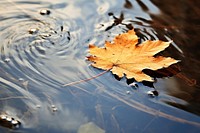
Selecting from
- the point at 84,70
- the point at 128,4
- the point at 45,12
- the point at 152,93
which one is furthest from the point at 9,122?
the point at 128,4

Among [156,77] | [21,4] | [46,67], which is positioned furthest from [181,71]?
[21,4]

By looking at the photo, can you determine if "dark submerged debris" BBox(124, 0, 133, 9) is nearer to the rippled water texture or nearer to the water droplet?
the rippled water texture

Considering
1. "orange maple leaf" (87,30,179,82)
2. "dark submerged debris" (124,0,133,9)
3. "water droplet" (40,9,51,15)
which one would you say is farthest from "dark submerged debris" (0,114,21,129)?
"dark submerged debris" (124,0,133,9)

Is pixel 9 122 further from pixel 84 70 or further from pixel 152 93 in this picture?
pixel 152 93

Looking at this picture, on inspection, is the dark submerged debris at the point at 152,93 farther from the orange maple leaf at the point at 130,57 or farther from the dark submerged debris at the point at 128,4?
the dark submerged debris at the point at 128,4

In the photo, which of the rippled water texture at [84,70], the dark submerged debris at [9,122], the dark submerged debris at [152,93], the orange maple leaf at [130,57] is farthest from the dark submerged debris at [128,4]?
the dark submerged debris at [9,122]

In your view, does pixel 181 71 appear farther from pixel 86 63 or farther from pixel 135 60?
pixel 86 63

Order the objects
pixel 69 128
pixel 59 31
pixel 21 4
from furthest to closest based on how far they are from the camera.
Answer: pixel 21 4 → pixel 59 31 → pixel 69 128
